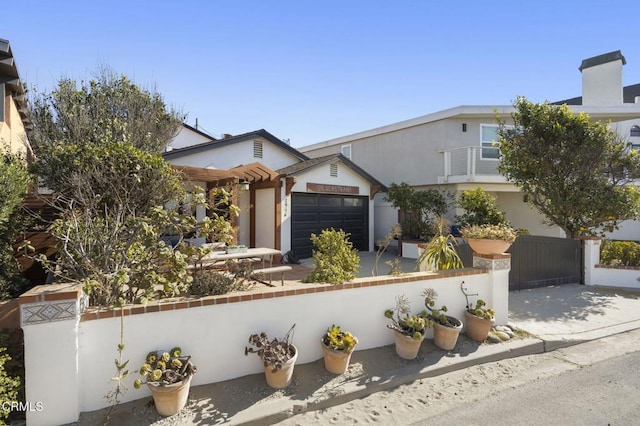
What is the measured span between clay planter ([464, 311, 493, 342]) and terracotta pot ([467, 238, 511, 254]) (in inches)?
45.1

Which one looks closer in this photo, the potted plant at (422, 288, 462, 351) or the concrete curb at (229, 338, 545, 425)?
the concrete curb at (229, 338, 545, 425)

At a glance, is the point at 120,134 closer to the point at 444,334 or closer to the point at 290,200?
the point at 290,200

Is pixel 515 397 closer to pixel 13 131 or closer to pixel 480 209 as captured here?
pixel 480 209

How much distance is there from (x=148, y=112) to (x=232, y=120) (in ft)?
15.6

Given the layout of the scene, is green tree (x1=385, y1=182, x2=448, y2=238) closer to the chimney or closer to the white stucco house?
the white stucco house

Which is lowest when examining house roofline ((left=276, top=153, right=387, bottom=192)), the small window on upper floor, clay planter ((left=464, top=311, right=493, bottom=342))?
clay planter ((left=464, top=311, right=493, bottom=342))

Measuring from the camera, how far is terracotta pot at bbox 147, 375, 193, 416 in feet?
9.88

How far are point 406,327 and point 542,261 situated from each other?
6.20 m

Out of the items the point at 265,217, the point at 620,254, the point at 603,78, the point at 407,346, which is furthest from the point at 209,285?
the point at 603,78

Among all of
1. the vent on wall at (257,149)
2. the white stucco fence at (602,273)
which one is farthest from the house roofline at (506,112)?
the vent on wall at (257,149)

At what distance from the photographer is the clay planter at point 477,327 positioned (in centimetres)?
492

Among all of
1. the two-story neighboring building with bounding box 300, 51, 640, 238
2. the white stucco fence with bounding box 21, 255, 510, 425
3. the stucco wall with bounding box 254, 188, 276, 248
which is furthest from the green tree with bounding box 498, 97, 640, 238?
the stucco wall with bounding box 254, 188, 276, 248

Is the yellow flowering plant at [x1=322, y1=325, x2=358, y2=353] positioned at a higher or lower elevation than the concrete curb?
higher

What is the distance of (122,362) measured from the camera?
128 inches
